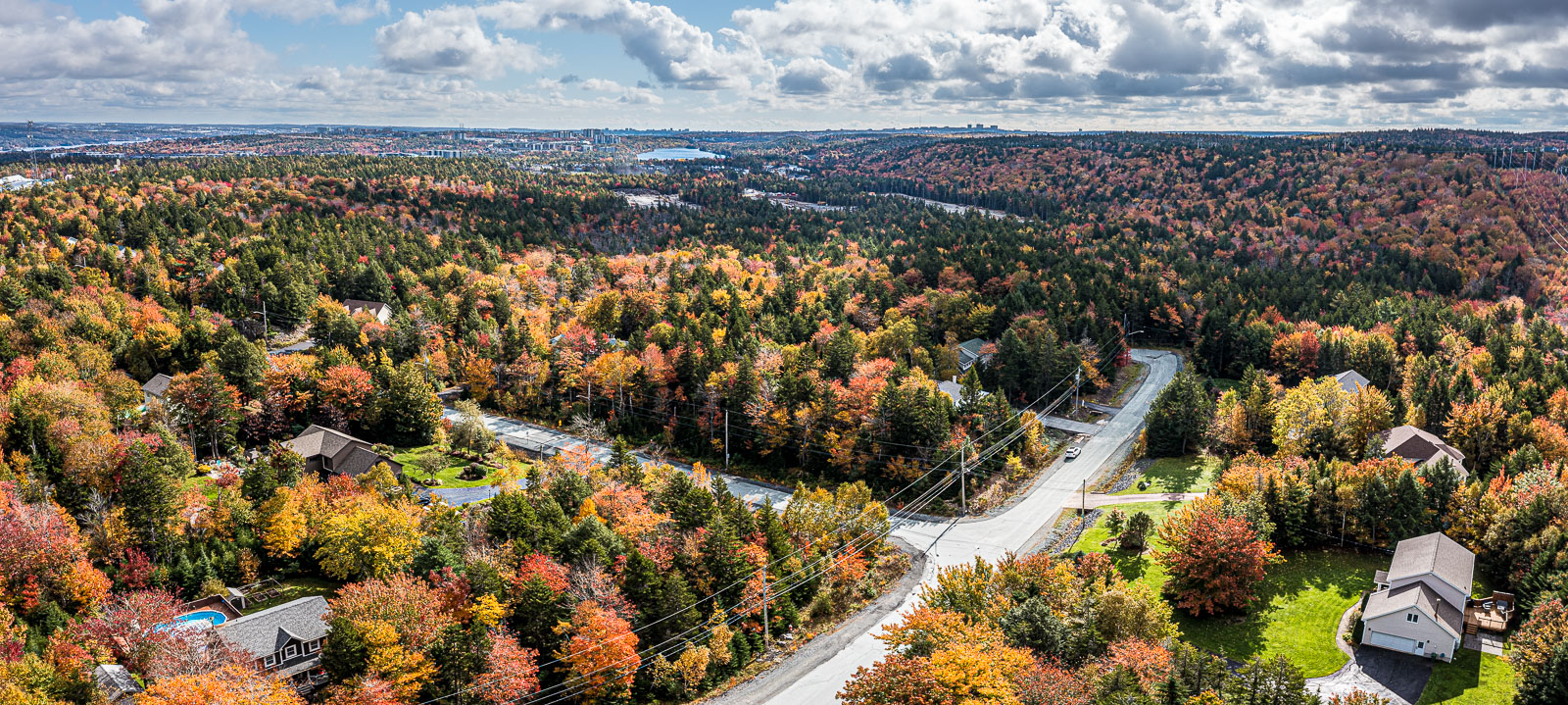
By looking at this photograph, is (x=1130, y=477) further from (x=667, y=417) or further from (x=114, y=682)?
(x=114, y=682)

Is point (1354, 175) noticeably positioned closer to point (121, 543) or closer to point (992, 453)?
point (992, 453)

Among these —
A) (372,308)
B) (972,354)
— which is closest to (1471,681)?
(972,354)

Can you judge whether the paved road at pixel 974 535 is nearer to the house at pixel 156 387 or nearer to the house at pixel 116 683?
the house at pixel 116 683

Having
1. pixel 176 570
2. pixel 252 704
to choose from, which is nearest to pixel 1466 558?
pixel 252 704

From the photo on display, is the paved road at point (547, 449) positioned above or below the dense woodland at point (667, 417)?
below

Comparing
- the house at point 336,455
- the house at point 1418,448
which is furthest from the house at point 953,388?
the house at point 336,455

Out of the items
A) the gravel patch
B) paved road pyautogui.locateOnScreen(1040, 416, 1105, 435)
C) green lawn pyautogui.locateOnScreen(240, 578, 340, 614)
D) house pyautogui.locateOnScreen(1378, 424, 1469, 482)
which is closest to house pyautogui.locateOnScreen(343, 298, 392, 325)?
green lawn pyautogui.locateOnScreen(240, 578, 340, 614)
